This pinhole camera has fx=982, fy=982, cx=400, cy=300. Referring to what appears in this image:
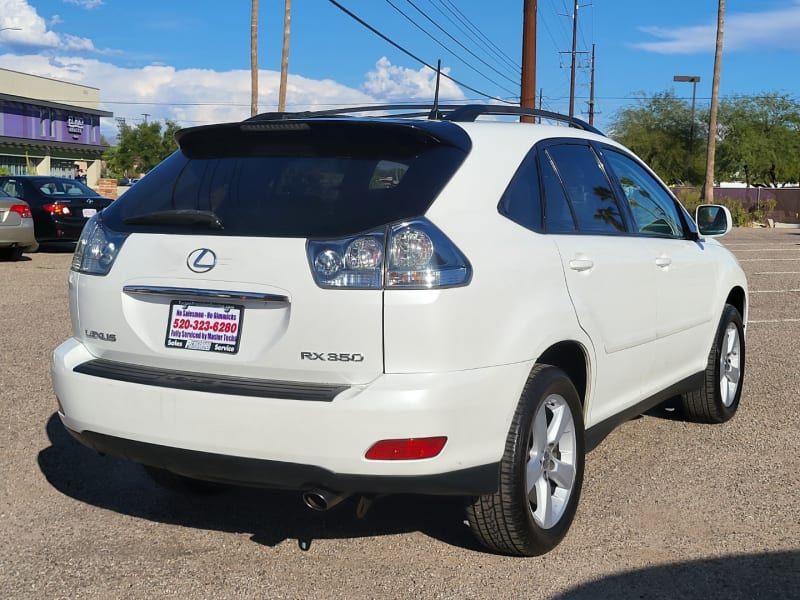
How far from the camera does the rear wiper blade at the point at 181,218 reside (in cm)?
359

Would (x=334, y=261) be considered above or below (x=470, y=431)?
above

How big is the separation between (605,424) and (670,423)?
5.92 ft

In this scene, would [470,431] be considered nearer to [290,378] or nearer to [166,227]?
[290,378]

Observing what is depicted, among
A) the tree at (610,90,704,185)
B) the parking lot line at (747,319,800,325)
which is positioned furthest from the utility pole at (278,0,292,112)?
the tree at (610,90,704,185)

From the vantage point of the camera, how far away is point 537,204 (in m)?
4.04

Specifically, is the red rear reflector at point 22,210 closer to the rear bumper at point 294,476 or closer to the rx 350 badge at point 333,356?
the rear bumper at point 294,476

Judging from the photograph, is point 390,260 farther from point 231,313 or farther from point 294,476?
point 294,476

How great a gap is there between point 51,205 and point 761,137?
56086mm

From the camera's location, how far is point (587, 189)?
15.0 ft

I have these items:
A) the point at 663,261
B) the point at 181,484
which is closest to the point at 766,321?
the point at 663,261

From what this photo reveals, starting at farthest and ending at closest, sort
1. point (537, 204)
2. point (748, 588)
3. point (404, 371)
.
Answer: point (537, 204)
point (748, 588)
point (404, 371)

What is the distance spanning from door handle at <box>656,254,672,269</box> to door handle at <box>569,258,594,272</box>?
0.87 metres

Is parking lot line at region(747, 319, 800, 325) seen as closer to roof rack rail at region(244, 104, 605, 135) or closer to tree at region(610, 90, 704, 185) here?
roof rack rail at region(244, 104, 605, 135)

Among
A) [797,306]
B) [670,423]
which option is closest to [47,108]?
[797,306]
